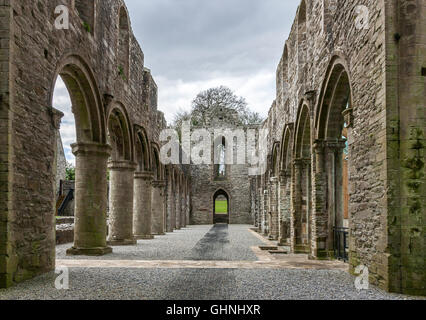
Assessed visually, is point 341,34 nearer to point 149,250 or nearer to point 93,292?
point 93,292

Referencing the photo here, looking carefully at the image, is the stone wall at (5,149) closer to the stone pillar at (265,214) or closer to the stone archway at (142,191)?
the stone archway at (142,191)

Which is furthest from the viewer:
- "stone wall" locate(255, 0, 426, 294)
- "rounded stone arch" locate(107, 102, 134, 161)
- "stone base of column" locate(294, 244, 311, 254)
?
"rounded stone arch" locate(107, 102, 134, 161)

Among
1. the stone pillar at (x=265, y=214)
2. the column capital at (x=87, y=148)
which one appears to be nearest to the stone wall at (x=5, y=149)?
the column capital at (x=87, y=148)

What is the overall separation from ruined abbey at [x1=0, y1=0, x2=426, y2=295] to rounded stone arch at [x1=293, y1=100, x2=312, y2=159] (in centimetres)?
4

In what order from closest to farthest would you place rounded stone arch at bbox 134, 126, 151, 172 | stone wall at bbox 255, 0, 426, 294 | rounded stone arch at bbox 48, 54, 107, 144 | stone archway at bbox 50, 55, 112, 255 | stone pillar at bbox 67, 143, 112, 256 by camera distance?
stone wall at bbox 255, 0, 426, 294 < rounded stone arch at bbox 48, 54, 107, 144 < stone archway at bbox 50, 55, 112, 255 < stone pillar at bbox 67, 143, 112, 256 < rounded stone arch at bbox 134, 126, 151, 172

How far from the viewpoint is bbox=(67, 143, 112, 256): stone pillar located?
1007 cm

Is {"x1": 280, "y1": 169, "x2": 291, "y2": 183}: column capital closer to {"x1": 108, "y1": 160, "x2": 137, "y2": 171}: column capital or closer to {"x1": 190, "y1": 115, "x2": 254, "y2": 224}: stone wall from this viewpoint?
{"x1": 108, "y1": 160, "x2": 137, "y2": 171}: column capital

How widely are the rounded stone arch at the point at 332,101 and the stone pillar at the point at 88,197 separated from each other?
16.8 feet

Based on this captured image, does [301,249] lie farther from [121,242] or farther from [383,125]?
[383,125]

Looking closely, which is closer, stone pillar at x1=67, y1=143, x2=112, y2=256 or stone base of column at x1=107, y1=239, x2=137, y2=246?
stone pillar at x1=67, y1=143, x2=112, y2=256

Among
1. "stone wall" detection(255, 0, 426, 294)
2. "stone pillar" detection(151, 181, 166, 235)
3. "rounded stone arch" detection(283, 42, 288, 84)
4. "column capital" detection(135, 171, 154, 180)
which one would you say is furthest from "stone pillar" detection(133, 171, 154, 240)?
"stone wall" detection(255, 0, 426, 294)

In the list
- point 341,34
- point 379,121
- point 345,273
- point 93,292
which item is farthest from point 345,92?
point 93,292

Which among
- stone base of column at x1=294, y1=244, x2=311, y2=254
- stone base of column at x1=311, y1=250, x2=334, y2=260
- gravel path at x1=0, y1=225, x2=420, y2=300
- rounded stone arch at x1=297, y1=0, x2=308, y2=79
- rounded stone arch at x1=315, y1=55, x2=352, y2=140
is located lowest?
stone base of column at x1=294, y1=244, x2=311, y2=254

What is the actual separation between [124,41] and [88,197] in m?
5.59
